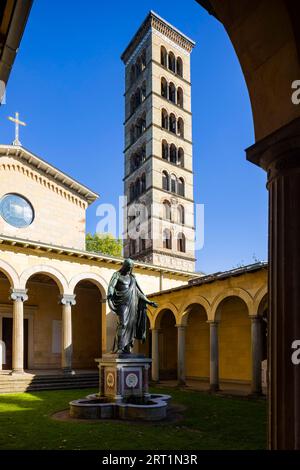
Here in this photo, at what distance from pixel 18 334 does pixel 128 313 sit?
9.26m

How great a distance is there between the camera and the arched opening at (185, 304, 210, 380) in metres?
23.8

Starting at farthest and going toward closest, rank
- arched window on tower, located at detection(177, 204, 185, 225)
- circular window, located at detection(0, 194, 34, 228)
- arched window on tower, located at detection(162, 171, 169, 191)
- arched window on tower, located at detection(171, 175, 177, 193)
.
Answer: arched window on tower, located at detection(171, 175, 177, 193) → arched window on tower, located at detection(177, 204, 185, 225) → arched window on tower, located at detection(162, 171, 169, 191) → circular window, located at detection(0, 194, 34, 228)

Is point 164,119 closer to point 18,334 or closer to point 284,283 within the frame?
point 18,334

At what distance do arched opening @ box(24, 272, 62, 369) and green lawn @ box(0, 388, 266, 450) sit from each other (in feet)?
36.8

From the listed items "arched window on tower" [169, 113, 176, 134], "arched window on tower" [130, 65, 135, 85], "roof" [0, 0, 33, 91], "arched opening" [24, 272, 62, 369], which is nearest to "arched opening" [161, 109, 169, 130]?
"arched window on tower" [169, 113, 176, 134]

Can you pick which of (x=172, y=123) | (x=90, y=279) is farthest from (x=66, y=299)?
(x=172, y=123)

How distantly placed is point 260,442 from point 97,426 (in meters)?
3.40

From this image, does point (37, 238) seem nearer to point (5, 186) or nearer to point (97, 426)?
point (5, 186)

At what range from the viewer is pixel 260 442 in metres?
8.27

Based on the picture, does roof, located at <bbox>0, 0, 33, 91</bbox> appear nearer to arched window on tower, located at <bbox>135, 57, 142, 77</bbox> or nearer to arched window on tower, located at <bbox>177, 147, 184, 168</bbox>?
arched window on tower, located at <bbox>177, 147, 184, 168</bbox>

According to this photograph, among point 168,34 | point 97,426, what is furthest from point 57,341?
point 168,34

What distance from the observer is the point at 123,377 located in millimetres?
11672

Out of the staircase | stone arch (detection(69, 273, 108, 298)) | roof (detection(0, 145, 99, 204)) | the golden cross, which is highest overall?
the golden cross

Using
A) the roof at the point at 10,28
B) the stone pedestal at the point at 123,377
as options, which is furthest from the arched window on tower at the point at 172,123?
the roof at the point at 10,28
